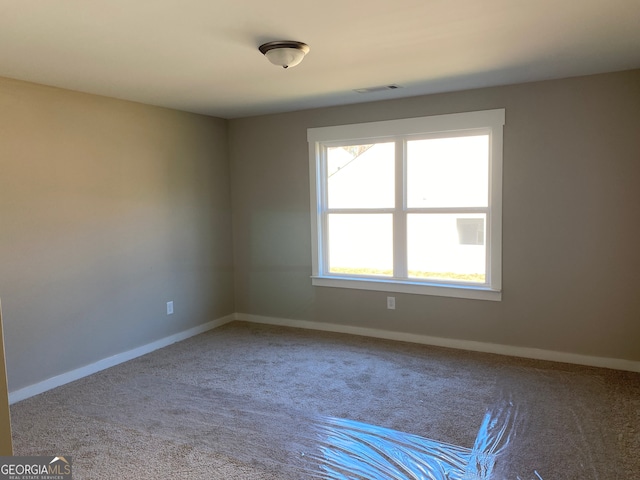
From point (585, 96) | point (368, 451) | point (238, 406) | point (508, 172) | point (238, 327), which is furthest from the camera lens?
point (238, 327)

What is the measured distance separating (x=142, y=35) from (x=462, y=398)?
2.98m

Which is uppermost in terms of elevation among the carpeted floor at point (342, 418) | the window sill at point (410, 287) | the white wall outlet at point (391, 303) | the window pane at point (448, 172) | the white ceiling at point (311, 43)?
the white ceiling at point (311, 43)

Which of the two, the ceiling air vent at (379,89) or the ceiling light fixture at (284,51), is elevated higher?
the ceiling air vent at (379,89)

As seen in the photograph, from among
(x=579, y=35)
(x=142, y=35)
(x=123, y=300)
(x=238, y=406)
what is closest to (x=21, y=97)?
(x=142, y=35)

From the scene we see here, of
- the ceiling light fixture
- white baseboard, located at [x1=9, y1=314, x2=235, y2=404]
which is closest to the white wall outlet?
white baseboard, located at [x1=9, y1=314, x2=235, y2=404]

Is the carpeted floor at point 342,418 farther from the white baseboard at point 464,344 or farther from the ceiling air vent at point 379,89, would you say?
the ceiling air vent at point 379,89

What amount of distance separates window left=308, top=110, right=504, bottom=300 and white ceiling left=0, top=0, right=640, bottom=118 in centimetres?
55

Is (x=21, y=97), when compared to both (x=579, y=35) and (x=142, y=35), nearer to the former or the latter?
(x=142, y=35)

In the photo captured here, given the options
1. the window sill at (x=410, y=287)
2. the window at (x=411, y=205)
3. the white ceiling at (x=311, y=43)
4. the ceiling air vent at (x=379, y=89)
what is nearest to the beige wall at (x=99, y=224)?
the white ceiling at (x=311, y=43)

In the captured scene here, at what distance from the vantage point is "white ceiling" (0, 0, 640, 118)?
2.09m

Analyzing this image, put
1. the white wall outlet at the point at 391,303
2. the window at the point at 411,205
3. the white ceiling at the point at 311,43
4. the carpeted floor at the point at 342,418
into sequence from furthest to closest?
the white wall outlet at the point at 391,303 → the window at the point at 411,205 → the carpeted floor at the point at 342,418 → the white ceiling at the point at 311,43

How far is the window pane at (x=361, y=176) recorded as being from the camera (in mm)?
4406

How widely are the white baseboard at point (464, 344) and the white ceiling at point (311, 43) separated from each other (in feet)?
A: 7.27

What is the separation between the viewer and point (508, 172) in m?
3.79
